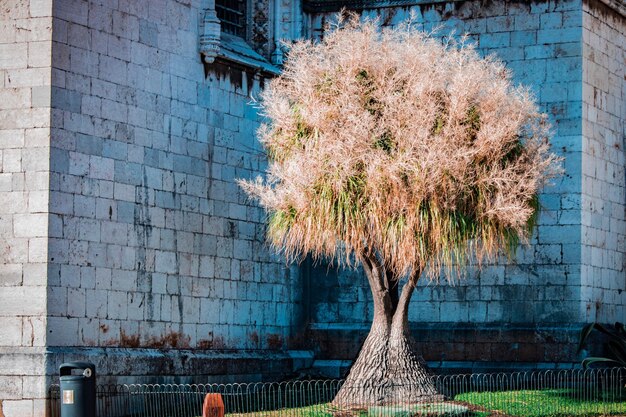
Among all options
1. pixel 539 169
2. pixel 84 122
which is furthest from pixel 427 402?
pixel 84 122

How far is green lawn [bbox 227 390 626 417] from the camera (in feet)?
58.9

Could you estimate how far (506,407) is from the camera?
60.6 feet

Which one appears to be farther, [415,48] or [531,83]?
[531,83]

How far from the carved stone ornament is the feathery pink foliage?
8.44 ft

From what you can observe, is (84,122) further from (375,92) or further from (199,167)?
(375,92)

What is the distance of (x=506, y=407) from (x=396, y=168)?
388 cm

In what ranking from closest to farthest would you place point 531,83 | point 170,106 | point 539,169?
point 539,169
point 170,106
point 531,83

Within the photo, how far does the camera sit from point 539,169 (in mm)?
19141

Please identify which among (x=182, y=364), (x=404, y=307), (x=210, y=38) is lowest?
(x=182, y=364)

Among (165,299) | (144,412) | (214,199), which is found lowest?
(144,412)

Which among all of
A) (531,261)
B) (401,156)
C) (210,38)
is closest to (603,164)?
(531,261)

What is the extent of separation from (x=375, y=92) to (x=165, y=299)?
4.85 metres

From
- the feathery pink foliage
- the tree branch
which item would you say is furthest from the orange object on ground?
the tree branch

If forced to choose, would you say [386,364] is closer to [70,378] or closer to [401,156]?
[401,156]
